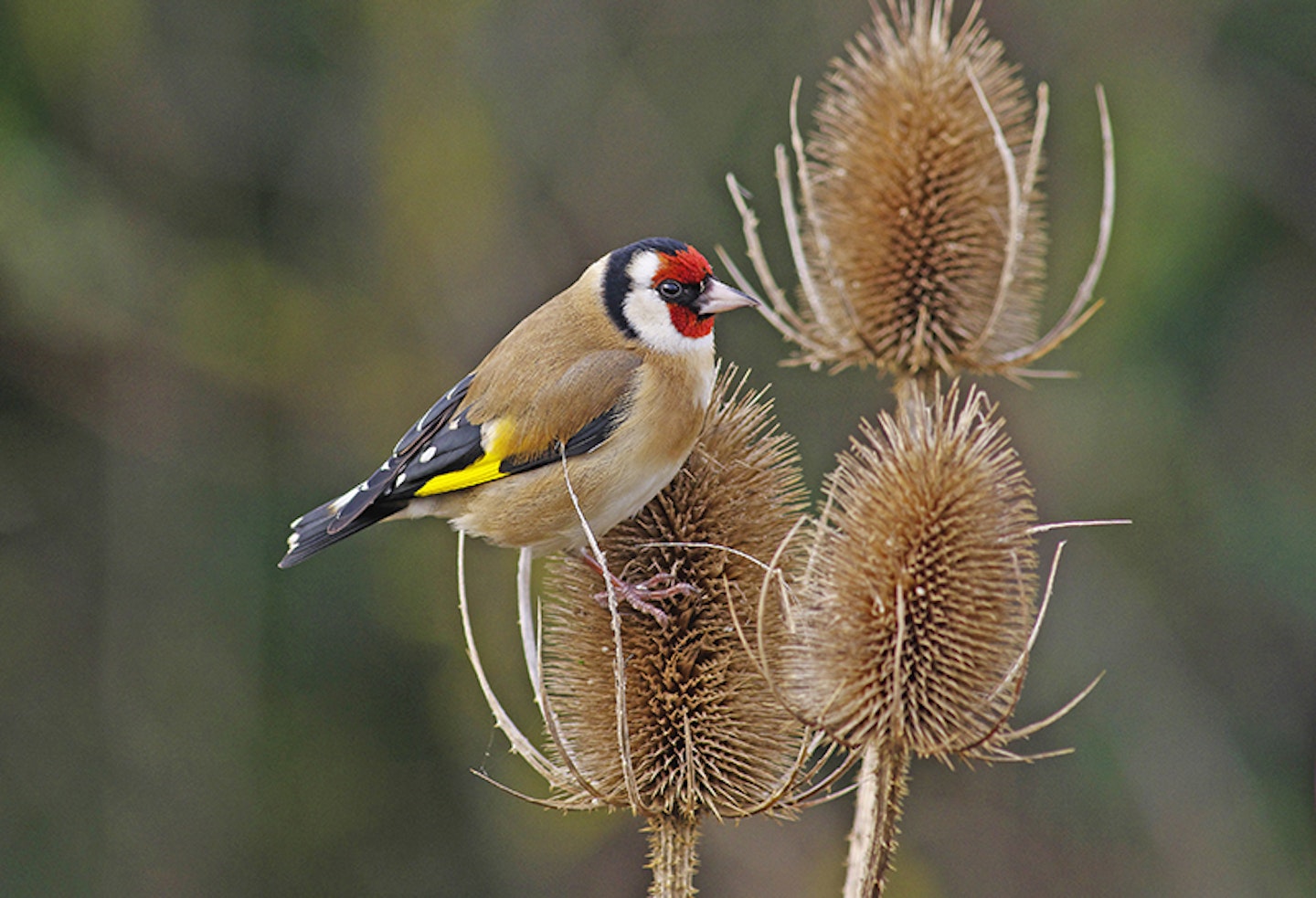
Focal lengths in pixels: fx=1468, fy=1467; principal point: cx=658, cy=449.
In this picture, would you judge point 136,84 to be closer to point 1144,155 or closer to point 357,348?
point 357,348

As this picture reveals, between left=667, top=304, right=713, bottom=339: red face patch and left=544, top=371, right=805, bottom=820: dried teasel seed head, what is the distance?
461 millimetres

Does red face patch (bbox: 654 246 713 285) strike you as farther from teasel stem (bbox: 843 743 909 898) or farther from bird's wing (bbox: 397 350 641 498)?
teasel stem (bbox: 843 743 909 898)

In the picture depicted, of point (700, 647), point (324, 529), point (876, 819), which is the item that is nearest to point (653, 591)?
point (700, 647)

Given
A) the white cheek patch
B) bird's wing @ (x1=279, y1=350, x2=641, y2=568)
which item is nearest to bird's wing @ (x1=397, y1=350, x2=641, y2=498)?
bird's wing @ (x1=279, y1=350, x2=641, y2=568)

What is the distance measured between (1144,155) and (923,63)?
13.5ft

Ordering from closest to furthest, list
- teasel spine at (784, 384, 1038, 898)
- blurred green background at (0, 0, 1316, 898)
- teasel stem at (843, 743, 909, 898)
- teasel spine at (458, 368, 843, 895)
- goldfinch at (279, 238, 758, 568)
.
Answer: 1. teasel stem at (843, 743, 909, 898)
2. teasel spine at (784, 384, 1038, 898)
3. teasel spine at (458, 368, 843, 895)
4. goldfinch at (279, 238, 758, 568)
5. blurred green background at (0, 0, 1316, 898)

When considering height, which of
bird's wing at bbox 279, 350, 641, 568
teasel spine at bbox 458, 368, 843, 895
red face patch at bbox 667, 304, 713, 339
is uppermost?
red face patch at bbox 667, 304, 713, 339

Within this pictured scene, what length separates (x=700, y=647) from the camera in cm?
361

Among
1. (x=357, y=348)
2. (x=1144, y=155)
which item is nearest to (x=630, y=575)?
(x=357, y=348)

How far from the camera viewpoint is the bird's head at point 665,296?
4.14m

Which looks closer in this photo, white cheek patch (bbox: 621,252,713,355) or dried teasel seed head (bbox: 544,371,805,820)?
dried teasel seed head (bbox: 544,371,805,820)

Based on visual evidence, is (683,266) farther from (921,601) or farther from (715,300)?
(921,601)

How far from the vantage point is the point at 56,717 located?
26.3ft

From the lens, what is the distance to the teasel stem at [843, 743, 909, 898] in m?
3.06
